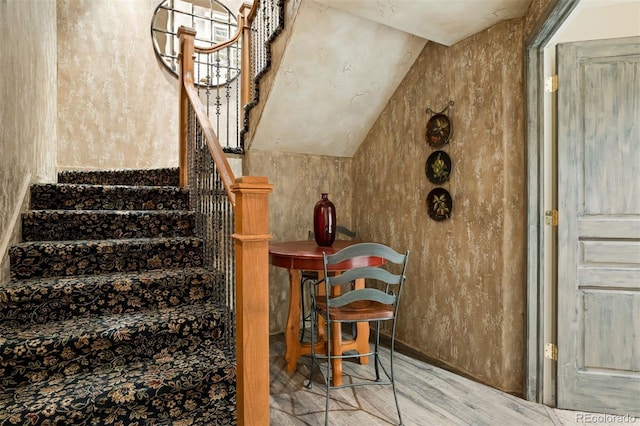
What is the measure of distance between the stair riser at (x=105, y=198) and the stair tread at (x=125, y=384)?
1259mm

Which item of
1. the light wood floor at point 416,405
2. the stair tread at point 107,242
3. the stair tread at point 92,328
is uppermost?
the stair tread at point 107,242

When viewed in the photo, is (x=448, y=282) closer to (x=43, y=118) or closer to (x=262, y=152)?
(x=262, y=152)

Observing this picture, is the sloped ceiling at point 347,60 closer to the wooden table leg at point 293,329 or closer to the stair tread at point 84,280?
the wooden table leg at point 293,329

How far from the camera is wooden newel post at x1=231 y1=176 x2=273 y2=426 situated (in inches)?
64.3

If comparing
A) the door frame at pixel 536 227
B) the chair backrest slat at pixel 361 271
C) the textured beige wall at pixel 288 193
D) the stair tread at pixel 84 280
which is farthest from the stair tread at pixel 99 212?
the door frame at pixel 536 227

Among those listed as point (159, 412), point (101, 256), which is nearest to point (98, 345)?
point (159, 412)

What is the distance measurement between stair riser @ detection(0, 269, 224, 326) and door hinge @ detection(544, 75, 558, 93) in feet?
7.31

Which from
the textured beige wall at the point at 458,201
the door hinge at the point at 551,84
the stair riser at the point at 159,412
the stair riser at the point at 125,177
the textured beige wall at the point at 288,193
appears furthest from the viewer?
the textured beige wall at the point at 288,193

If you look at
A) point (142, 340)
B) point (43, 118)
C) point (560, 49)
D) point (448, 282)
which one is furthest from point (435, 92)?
point (43, 118)

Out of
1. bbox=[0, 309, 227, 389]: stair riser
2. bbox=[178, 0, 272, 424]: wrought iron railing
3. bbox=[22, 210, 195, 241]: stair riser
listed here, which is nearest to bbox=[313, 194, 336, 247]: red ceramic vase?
bbox=[178, 0, 272, 424]: wrought iron railing

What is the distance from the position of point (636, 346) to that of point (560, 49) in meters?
1.76

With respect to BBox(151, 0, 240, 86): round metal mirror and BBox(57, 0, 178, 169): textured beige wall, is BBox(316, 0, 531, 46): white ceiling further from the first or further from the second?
BBox(57, 0, 178, 169): textured beige wall

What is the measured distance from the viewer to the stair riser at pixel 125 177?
3.16 metres

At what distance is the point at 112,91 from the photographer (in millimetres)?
4066
